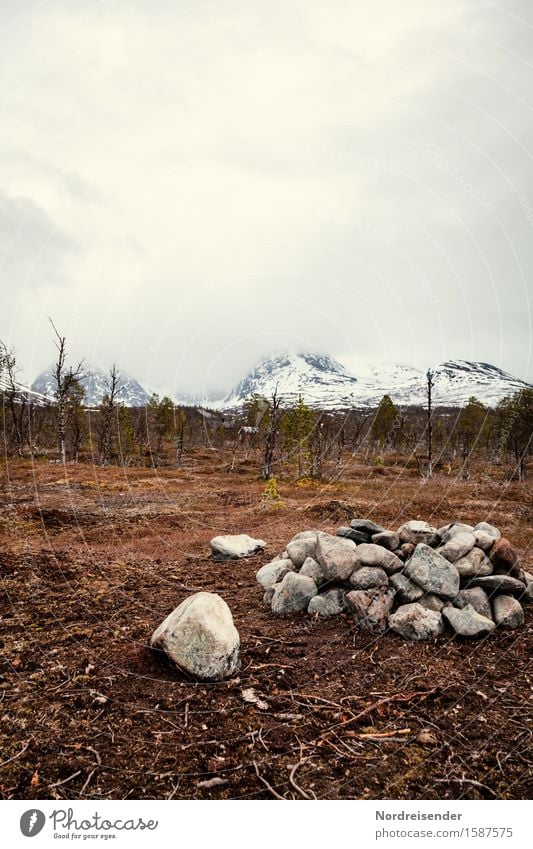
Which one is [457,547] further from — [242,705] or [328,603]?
[242,705]

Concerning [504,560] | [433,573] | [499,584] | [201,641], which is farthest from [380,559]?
[201,641]

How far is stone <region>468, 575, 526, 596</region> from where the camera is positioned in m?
7.66

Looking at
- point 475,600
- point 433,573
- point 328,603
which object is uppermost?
point 433,573

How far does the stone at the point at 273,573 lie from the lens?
944 centimetres

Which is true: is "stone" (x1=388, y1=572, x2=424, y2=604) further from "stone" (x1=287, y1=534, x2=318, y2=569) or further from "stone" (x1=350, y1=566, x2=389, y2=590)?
"stone" (x1=287, y1=534, x2=318, y2=569)

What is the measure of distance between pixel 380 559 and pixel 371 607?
1.02 metres

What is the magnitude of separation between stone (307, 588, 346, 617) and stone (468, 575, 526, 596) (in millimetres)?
2555

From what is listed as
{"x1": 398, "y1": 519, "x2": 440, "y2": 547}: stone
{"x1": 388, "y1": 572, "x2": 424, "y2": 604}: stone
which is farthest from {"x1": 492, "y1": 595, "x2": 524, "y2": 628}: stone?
{"x1": 398, "y1": 519, "x2": 440, "y2": 547}: stone

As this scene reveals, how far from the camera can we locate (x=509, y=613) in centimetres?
725

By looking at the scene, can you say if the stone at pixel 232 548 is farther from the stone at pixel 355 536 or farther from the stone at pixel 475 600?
the stone at pixel 475 600

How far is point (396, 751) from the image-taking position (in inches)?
165
